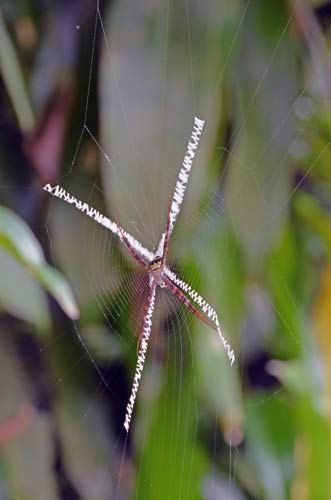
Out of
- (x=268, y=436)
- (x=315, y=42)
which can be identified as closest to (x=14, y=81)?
(x=315, y=42)

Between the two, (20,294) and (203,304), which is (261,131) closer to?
(203,304)

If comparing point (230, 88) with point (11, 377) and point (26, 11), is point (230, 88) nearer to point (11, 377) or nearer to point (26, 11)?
point (26, 11)

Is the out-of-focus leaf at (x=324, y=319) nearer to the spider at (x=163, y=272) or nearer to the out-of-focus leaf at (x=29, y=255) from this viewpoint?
the spider at (x=163, y=272)

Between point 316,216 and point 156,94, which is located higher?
point 156,94

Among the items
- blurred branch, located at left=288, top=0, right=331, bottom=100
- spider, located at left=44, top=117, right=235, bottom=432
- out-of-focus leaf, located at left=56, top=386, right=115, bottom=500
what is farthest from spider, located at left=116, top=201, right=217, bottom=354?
blurred branch, located at left=288, top=0, right=331, bottom=100

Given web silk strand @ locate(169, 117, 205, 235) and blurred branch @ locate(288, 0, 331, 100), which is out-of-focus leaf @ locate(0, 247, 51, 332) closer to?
web silk strand @ locate(169, 117, 205, 235)

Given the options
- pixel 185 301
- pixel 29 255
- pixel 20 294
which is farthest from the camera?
pixel 185 301

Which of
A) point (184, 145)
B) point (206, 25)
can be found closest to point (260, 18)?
point (206, 25)
